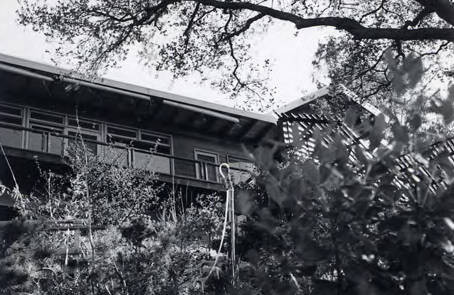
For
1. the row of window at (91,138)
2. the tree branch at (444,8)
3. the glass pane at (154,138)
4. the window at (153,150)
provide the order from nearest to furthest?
the tree branch at (444,8)
the row of window at (91,138)
the window at (153,150)
the glass pane at (154,138)

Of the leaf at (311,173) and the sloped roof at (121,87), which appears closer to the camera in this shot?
the leaf at (311,173)

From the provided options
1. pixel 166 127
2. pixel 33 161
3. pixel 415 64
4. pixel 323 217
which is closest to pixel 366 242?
pixel 323 217

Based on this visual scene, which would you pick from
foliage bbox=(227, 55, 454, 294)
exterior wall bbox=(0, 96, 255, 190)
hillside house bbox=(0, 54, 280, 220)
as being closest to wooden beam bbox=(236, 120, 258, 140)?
hillside house bbox=(0, 54, 280, 220)

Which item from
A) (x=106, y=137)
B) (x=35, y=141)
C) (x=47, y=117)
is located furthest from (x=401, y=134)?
(x=106, y=137)

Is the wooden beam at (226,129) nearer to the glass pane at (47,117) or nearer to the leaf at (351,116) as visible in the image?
the glass pane at (47,117)

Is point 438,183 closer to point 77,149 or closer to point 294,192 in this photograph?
point 294,192

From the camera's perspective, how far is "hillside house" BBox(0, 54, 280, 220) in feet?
53.1

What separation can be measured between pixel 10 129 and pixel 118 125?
3.71 m

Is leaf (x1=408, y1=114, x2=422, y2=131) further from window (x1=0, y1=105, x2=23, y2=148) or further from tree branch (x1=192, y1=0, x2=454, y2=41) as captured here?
window (x1=0, y1=105, x2=23, y2=148)

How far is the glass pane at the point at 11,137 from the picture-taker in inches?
647

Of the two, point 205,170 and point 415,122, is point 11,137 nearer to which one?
point 205,170

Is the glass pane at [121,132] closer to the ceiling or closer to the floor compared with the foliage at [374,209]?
closer to the ceiling

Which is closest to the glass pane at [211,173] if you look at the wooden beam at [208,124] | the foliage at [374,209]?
the wooden beam at [208,124]

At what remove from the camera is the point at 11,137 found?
1659 centimetres
